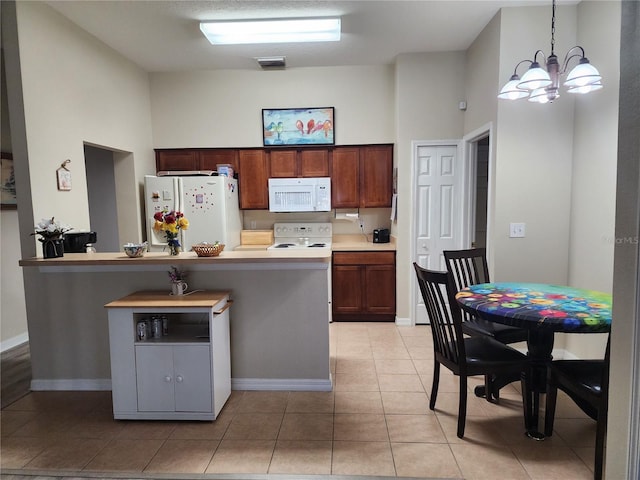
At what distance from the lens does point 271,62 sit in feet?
13.8

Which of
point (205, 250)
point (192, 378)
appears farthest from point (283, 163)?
point (192, 378)

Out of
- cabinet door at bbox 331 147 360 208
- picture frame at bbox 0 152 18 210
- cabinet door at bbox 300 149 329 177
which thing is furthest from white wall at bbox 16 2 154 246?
cabinet door at bbox 331 147 360 208

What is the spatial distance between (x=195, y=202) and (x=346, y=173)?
1787mm

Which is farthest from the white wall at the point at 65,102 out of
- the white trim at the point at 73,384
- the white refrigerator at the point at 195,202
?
the white trim at the point at 73,384

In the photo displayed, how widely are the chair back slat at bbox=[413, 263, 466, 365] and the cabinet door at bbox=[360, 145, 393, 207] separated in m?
2.33

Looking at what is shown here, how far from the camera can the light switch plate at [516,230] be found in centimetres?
309

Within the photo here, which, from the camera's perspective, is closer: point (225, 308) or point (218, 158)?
point (225, 308)

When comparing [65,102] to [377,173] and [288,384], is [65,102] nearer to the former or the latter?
[288,384]

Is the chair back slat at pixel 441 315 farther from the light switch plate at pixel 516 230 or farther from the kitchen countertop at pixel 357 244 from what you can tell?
the kitchen countertop at pixel 357 244

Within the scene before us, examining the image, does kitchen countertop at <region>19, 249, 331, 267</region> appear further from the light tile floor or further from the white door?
the white door

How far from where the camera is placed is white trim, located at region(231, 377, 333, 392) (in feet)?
9.10

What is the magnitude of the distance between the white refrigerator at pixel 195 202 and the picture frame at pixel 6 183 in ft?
3.90

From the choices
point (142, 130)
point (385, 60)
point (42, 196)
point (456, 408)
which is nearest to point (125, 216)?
point (142, 130)

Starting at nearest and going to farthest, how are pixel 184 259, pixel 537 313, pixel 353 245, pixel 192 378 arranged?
pixel 537 313 < pixel 192 378 < pixel 184 259 < pixel 353 245
